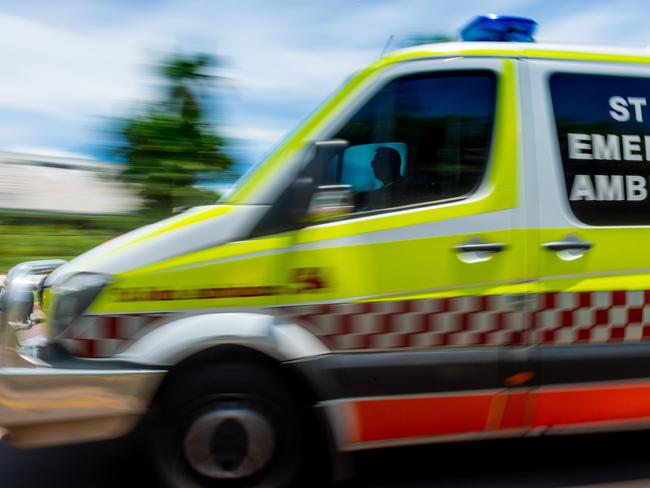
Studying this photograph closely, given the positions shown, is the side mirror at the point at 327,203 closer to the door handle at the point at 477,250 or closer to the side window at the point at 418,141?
the side window at the point at 418,141

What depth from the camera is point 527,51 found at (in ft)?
9.98

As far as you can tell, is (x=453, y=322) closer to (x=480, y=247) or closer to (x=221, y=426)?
(x=480, y=247)

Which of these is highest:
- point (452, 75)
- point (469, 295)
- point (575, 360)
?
point (452, 75)

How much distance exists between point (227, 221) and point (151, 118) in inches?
324

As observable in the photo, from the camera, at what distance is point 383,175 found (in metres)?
2.92

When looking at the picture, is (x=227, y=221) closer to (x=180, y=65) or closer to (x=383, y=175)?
(x=383, y=175)

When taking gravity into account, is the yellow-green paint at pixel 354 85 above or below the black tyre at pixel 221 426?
above

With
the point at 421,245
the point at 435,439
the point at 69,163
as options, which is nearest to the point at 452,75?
the point at 421,245

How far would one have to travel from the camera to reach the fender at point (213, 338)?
8.88 ft

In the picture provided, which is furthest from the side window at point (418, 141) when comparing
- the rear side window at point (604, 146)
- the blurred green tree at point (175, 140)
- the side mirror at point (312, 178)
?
the blurred green tree at point (175, 140)

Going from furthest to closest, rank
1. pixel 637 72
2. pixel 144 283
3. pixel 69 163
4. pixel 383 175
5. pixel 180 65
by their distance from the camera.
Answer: pixel 69 163 < pixel 180 65 < pixel 637 72 < pixel 383 175 < pixel 144 283

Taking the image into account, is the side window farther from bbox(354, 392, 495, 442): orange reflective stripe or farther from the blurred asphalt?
the blurred asphalt

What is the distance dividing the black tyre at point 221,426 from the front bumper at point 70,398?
0.41 feet

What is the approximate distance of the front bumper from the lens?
2.71 metres
